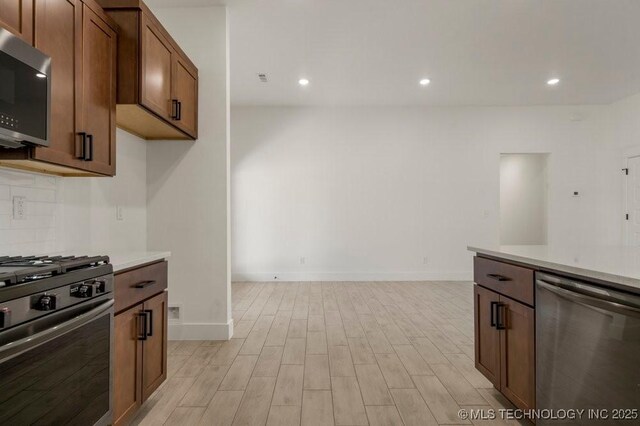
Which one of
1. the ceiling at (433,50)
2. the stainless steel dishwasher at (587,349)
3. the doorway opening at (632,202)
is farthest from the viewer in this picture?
the doorway opening at (632,202)

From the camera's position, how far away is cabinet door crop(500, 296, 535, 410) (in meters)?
1.72

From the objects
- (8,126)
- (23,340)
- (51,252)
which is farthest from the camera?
(51,252)

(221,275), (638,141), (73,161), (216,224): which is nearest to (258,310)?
(221,275)

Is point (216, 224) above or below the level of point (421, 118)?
below

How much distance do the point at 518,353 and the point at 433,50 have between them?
11.7ft

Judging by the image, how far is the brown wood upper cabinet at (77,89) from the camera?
1.61 m

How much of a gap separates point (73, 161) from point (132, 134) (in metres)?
1.33

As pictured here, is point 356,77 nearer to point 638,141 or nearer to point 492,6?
point 492,6

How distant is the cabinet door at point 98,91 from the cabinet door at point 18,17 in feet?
1.14

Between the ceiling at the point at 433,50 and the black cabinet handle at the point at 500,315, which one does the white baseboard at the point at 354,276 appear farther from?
the black cabinet handle at the point at 500,315

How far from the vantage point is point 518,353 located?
72.2 inches

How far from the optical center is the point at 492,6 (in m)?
3.29

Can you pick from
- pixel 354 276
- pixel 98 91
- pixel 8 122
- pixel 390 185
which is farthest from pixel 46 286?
pixel 390 185

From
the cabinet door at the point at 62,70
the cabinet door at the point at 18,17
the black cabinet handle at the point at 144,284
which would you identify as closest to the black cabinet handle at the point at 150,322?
the black cabinet handle at the point at 144,284
